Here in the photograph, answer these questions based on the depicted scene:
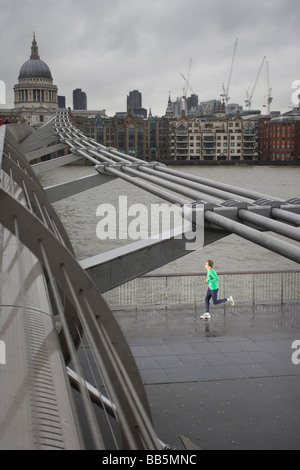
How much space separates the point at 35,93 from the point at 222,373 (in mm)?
100322

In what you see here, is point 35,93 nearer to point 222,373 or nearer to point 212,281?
point 212,281

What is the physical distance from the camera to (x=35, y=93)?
333ft

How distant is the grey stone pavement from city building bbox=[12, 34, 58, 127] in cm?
8766

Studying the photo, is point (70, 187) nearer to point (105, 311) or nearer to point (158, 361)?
point (158, 361)

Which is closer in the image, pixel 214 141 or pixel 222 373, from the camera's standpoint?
pixel 222 373

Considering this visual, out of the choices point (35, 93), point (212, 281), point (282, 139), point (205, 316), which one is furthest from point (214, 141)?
point (205, 316)

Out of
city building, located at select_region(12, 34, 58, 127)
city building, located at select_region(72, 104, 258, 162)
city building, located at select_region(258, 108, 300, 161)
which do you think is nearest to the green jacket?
city building, located at select_region(258, 108, 300, 161)

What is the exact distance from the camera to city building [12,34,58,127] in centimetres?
9488

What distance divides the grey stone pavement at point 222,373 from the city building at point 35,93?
3451 inches

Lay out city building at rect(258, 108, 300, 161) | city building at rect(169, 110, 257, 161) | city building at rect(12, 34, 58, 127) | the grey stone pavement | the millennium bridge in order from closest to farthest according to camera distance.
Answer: the millennium bridge → the grey stone pavement → city building at rect(258, 108, 300, 161) → city building at rect(12, 34, 58, 127) → city building at rect(169, 110, 257, 161)

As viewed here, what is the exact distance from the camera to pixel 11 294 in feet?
9.36

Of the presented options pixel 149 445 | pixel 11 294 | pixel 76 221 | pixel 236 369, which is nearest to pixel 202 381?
pixel 236 369

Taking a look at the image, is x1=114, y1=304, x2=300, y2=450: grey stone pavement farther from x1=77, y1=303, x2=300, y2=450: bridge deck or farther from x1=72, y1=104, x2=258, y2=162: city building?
x1=72, y1=104, x2=258, y2=162: city building

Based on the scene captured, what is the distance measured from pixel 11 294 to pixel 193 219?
4.99 ft
